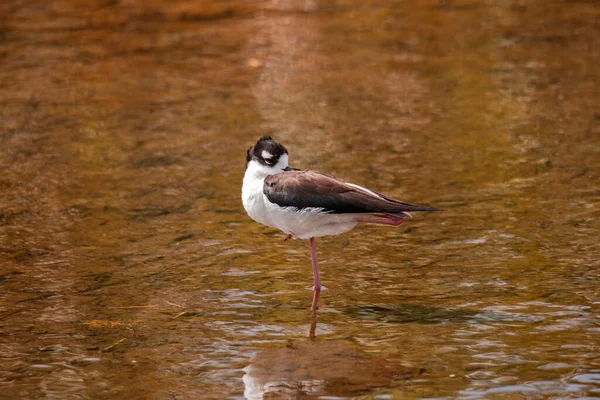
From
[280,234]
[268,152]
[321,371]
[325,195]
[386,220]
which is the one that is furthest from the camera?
[280,234]

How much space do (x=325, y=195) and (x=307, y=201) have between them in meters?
0.13

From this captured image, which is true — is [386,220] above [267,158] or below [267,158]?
below

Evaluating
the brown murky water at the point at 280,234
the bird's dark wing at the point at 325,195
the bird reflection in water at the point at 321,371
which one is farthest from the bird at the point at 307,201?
the bird reflection in water at the point at 321,371

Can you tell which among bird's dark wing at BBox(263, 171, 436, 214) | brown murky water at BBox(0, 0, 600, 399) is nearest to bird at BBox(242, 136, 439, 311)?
bird's dark wing at BBox(263, 171, 436, 214)

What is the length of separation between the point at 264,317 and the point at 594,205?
3427 mm

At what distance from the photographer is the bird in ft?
22.9

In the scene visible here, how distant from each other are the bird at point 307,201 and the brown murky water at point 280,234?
1.81 ft

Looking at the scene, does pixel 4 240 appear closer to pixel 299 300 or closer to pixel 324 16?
pixel 299 300

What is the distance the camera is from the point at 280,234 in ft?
28.9

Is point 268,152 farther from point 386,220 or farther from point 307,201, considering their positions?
point 386,220

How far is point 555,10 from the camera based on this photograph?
16.5 m

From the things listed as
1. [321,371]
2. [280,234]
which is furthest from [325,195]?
[280,234]

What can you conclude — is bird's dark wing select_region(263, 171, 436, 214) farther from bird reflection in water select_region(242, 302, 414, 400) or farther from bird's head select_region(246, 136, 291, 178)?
bird reflection in water select_region(242, 302, 414, 400)

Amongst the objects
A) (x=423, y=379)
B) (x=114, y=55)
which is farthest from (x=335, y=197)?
(x=114, y=55)
